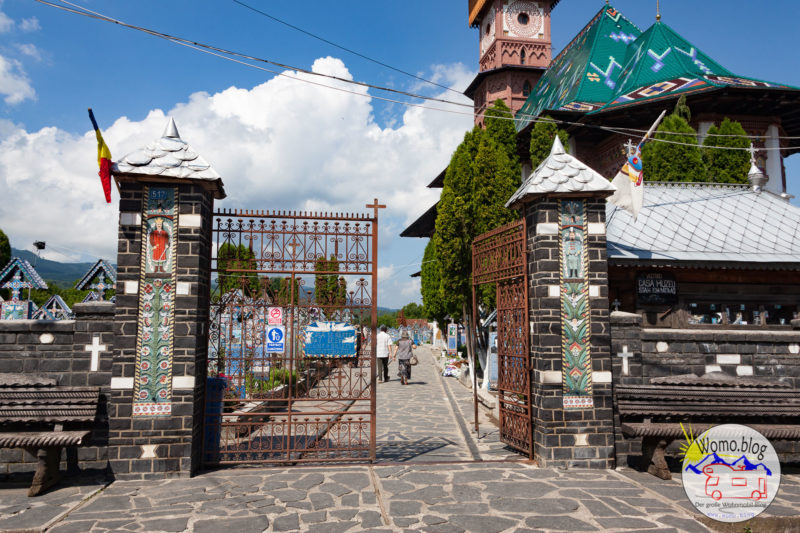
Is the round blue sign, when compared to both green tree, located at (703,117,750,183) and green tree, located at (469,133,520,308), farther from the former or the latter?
green tree, located at (703,117,750,183)

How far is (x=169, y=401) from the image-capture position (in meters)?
6.17

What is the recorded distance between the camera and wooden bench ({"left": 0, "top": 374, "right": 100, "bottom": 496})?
549cm

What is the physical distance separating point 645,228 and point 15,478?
11.3 metres

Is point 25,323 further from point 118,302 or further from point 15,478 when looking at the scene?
point 15,478

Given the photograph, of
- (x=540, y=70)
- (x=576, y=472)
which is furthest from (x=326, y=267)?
(x=540, y=70)

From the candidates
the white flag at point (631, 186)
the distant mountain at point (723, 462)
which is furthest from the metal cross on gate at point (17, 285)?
the distant mountain at point (723, 462)

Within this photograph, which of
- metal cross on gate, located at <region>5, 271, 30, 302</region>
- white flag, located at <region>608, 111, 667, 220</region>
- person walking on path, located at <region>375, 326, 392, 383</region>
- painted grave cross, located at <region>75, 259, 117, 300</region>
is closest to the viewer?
white flag, located at <region>608, 111, 667, 220</region>

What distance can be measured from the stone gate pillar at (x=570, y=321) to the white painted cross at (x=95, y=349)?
17.4ft

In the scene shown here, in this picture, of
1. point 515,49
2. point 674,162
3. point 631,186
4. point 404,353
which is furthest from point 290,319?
point 515,49

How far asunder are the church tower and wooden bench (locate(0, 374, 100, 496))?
34.9 m

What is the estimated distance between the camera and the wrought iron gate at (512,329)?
7.00 m

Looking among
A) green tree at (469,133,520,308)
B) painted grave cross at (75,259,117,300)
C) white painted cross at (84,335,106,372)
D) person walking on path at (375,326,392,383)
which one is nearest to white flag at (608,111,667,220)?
green tree at (469,133,520,308)

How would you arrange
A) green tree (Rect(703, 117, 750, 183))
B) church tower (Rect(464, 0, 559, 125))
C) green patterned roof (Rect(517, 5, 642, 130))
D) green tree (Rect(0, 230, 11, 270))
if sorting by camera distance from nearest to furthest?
green tree (Rect(703, 117, 750, 183)) < green tree (Rect(0, 230, 11, 270)) < green patterned roof (Rect(517, 5, 642, 130)) < church tower (Rect(464, 0, 559, 125))

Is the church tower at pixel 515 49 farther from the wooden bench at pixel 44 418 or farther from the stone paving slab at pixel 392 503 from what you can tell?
the wooden bench at pixel 44 418
